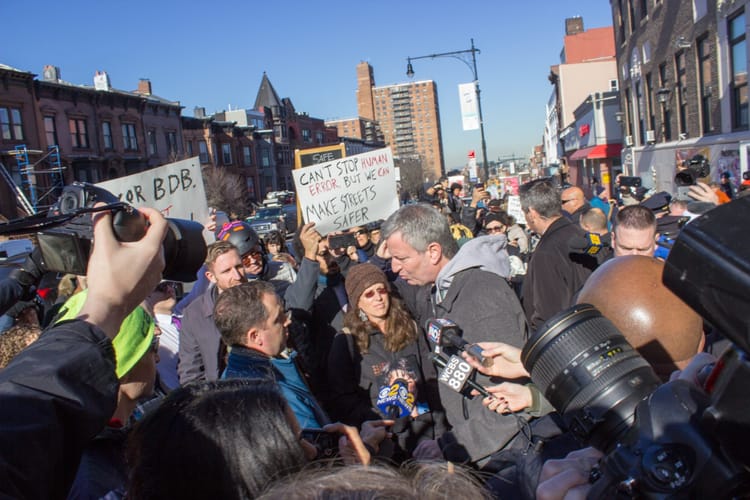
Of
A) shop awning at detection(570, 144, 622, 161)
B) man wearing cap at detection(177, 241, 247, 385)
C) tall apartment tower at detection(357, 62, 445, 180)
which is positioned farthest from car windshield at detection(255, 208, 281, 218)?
tall apartment tower at detection(357, 62, 445, 180)

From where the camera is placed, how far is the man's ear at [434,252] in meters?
3.18

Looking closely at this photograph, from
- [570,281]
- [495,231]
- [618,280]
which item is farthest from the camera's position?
[495,231]

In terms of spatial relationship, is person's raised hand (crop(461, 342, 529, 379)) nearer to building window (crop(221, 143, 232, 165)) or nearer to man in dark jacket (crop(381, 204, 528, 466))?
man in dark jacket (crop(381, 204, 528, 466))

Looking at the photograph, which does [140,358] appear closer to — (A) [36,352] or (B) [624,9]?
(A) [36,352]

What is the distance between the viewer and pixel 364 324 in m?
3.71

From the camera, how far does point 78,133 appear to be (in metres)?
36.4

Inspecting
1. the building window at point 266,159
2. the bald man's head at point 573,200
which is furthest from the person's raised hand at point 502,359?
the building window at point 266,159

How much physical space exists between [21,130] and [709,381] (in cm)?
3692

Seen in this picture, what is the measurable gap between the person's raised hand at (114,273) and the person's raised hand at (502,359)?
1245mm

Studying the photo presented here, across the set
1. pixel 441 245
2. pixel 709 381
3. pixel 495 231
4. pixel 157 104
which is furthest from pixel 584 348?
pixel 157 104

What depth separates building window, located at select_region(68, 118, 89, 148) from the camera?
35.8m

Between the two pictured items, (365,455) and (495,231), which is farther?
(495,231)

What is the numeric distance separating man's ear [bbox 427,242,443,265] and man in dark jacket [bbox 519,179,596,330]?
1.29 metres

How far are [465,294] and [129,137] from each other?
4292cm
